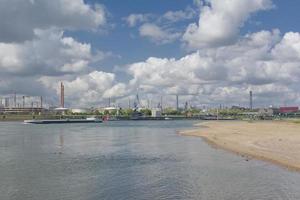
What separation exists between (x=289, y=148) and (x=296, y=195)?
102 ft

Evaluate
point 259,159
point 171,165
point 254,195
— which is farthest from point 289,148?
point 254,195

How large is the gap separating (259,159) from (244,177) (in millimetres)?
13379

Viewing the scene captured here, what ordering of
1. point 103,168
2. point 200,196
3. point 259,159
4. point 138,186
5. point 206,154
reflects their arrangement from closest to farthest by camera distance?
point 200,196, point 138,186, point 103,168, point 259,159, point 206,154

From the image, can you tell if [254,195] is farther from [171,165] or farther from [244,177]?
[171,165]

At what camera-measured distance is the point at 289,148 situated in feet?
204

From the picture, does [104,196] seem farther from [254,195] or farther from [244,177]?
[244,177]

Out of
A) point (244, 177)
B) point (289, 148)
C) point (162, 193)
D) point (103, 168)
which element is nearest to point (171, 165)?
point (103, 168)

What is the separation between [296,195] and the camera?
3241 centimetres

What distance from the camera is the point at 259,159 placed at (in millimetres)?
52844

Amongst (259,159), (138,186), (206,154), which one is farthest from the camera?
(206,154)

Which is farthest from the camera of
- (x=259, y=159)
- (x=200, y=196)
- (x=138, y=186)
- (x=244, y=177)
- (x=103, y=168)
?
(x=259, y=159)

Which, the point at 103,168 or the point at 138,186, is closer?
the point at 138,186

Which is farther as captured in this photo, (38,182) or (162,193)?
(38,182)

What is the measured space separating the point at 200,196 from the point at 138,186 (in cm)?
597
